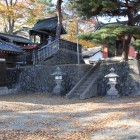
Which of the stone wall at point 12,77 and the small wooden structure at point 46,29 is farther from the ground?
the small wooden structure at point 46,29

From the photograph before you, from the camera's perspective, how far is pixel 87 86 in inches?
827

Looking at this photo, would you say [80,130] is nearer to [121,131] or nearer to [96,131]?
[96,131]

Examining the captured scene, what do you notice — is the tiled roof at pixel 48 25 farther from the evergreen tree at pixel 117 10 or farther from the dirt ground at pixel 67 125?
the dirt ground at pixel 67 125

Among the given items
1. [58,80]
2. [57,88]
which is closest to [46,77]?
[58,80]

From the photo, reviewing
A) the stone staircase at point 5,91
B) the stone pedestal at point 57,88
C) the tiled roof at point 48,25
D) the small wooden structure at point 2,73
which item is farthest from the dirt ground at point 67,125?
the tiled roof at point 48,25

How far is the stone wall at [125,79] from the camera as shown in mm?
20433

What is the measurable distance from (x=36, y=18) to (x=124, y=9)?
1960 centimetres

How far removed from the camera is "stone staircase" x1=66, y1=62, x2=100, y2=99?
1997cm

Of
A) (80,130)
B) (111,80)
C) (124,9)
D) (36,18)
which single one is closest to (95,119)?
(80,130)

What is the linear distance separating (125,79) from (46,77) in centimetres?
634

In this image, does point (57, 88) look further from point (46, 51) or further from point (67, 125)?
point (67, 125)

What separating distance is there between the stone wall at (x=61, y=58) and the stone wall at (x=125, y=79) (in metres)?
6.13

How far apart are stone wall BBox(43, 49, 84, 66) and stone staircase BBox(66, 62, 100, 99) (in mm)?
4539

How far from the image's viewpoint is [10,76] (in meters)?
24.0
